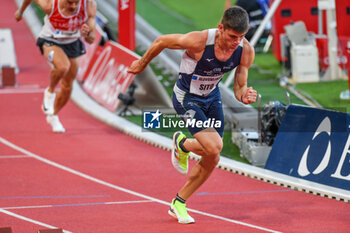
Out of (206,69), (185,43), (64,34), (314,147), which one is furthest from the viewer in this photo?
(64,34)

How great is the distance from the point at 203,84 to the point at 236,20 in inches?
37.2

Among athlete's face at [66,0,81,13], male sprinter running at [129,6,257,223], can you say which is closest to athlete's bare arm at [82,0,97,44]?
athlete's face at [66,0,81,13]

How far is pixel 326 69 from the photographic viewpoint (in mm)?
16219

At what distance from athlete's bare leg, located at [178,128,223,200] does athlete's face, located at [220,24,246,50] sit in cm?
94

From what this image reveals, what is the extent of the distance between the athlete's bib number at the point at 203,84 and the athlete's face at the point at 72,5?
12.6ft

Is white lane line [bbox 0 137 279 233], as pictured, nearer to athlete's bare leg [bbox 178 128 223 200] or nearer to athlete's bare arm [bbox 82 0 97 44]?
athlete's bare leg [bbox 178 128 223 200]

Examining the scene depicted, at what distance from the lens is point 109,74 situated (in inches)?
574

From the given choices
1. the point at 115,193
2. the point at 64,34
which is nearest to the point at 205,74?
the point at 115,193

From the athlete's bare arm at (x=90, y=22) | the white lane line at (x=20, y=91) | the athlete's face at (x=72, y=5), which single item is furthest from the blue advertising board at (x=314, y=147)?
the white lane line at (x=20, y=91)

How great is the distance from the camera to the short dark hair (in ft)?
23.5

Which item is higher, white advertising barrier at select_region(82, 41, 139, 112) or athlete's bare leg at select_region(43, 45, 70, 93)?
athlete's bare leg at select_region(43, 45, 70, 93)

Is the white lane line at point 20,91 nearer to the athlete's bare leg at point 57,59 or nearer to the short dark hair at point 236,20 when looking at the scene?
the athlete's bare leg at point 57,59

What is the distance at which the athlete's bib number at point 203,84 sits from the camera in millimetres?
7789

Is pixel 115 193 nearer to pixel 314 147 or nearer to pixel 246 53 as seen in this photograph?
pixel 314 147
